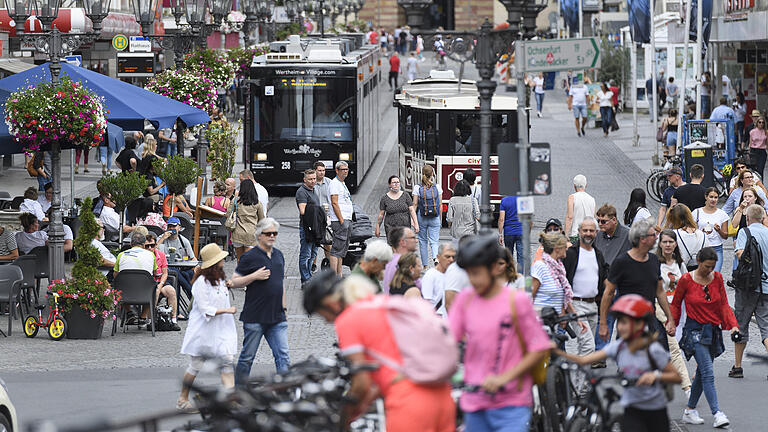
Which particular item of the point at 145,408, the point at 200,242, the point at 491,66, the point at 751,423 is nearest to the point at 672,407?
the point at 751,423

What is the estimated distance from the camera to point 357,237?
1883 cm

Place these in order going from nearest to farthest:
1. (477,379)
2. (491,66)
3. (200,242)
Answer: (477,379) < (491,66) < (200,242)

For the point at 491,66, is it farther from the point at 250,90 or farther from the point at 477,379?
the point at 250,90

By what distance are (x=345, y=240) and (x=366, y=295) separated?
11.4 metres

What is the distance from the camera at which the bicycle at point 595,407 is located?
7809 millimetres

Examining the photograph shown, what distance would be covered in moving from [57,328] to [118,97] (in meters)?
4.75

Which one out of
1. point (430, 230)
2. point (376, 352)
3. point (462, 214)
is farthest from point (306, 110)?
point (376, 352)

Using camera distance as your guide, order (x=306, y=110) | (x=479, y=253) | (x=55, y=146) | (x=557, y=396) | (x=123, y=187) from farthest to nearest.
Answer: (x=306, y=110), (x=123, y=187), (x=55, y=146), (x=557, y=396), (x=479, y=253)

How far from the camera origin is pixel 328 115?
2866cm

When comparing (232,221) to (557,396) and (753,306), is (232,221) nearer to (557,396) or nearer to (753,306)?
(753,306)

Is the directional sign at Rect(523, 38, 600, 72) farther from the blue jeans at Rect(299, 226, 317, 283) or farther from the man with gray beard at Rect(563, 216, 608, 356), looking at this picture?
the blue jeans at Rect(299, 226, 317, 283)

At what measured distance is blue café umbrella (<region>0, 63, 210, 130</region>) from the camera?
58.1ft

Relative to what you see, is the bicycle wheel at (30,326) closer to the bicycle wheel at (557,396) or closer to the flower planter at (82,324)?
the flower planter at (82,324)

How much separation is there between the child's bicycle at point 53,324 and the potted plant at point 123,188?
10.9ft
